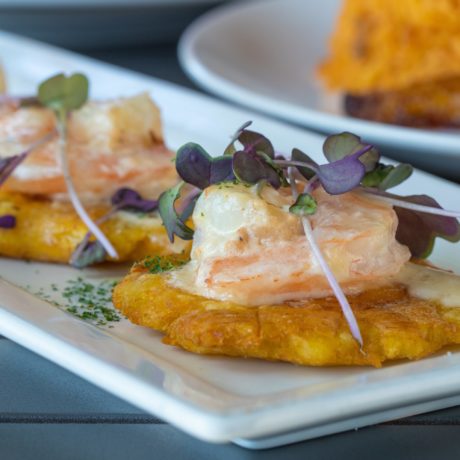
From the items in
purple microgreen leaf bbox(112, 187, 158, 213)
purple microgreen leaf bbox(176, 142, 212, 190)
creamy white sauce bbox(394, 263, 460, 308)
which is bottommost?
purple microgreen leaf bbox(112, 187, 158, 213)

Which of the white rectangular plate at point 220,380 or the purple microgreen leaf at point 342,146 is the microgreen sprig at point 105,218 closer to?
the white rectangular plate at point 220,380

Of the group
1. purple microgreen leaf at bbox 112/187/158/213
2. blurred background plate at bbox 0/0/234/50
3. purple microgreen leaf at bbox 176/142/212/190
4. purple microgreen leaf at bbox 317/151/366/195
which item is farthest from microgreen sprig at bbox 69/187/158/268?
blurred background plate at bbox 0/0/234/50

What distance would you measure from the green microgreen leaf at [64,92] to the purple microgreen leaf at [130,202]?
1.00 feet

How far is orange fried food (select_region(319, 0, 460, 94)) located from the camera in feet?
12.9

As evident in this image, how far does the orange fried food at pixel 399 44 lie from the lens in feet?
12.9

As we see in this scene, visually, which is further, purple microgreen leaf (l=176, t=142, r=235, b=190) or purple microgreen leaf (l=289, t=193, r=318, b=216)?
purple microgreen leaf (l=176, t=142, r=235, b=190)

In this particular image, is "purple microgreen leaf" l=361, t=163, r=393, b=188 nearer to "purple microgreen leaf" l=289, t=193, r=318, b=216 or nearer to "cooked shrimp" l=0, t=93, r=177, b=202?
"purple microgreen leaf" l=289, t=193, r=318, b=216

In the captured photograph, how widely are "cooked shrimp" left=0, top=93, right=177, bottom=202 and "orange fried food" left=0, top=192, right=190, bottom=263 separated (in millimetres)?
92

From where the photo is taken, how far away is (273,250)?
2008mm

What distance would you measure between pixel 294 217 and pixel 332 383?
15.8 inches

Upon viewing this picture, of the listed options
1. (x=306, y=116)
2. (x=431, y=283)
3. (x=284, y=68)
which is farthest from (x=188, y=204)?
(x=284, y=68)

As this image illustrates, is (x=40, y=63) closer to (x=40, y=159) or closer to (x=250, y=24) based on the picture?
(x=250, y=24)

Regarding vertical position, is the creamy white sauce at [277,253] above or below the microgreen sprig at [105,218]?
above

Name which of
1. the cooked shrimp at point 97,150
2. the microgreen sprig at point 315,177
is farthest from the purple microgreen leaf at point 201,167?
the cooked shrimp at point 97,150
